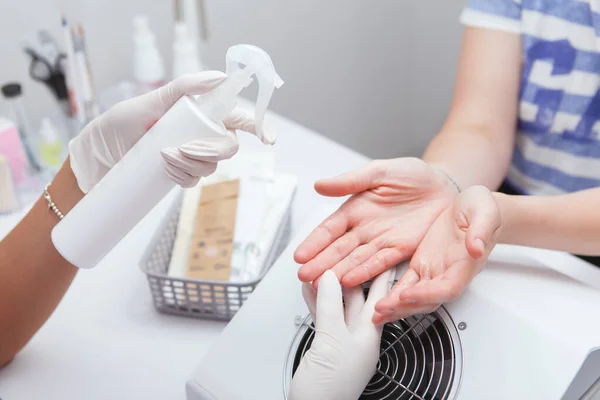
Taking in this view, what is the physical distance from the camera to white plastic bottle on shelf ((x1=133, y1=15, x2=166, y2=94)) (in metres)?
1.14

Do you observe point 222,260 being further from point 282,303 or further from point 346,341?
point 346,341

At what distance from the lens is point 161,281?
0.80m

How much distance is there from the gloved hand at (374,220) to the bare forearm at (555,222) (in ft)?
0.29

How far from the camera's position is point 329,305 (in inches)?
23.5

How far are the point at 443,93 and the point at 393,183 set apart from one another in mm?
1344

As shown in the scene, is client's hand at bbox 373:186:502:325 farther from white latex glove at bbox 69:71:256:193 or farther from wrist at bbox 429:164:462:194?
white latex glove at bbox 69:71:256:193

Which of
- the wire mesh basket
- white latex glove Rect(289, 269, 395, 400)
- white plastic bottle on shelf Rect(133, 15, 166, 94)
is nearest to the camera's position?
white latex glove Rect(289, 269, 395, 400)

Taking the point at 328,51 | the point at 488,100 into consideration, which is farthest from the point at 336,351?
the point at 328,51

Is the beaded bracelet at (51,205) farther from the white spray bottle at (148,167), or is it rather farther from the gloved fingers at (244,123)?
the gloved fingers at (244,123)

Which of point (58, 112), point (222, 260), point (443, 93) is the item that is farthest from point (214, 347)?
point (443, 93)

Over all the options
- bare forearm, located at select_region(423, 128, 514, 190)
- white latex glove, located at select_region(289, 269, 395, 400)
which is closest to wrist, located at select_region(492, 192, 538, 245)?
bare forearm, located at select_region(423, 128, 514, 190)

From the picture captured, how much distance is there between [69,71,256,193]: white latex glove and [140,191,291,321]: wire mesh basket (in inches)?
6.7

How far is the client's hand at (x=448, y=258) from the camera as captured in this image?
0.59 meters

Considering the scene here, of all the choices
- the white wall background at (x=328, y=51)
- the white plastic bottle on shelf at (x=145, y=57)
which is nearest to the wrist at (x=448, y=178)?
the white plastic bottle on shelf at (x=145, y=57)
